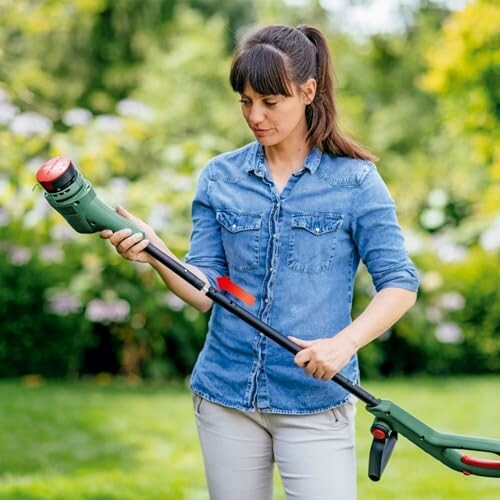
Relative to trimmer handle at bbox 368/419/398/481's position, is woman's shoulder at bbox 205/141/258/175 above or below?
above

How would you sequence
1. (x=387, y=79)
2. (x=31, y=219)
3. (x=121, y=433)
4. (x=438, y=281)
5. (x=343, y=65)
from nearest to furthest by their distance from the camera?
1. (x=121, y=433)
2. (x=31, y=219)
3. (x=438, y=281)
4. (x=343, y=65)
5. (x=387, y=79)

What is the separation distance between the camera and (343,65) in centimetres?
1338

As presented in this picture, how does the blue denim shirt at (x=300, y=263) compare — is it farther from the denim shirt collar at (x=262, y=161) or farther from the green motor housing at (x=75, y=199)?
the green motor housing at (x=75, y=199)

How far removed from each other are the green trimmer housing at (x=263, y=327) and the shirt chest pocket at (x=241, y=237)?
113 millimetres

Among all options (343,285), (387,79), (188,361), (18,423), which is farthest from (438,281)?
(387,79)

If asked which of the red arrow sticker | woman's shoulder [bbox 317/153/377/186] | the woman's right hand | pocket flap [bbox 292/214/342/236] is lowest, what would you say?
the red arrow sticker

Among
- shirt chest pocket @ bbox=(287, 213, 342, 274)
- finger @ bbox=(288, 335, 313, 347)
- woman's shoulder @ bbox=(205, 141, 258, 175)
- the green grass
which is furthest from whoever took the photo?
the green grass

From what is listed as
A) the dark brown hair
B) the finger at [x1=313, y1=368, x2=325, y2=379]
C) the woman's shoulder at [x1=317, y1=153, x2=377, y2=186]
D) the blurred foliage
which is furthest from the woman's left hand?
the blurred foliage

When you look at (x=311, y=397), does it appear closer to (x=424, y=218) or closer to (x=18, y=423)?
(x=18, y=423)

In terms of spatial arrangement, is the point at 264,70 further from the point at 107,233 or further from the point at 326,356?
the point at 326,356

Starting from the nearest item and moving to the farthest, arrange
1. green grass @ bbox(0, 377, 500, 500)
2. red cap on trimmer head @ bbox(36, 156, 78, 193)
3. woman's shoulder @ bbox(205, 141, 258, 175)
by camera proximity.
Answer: red cap on trimmer head @ bbox(36, 156, 78, 193) → woman's shoulder @ bbox(205, 141, 258, 175) → green grass @ bbox(0, 377, 500, 500)

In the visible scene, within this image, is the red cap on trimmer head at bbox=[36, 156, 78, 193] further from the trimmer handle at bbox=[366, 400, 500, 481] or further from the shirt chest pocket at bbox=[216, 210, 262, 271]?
the trimmer handle at bbox=[366, 400, 500, 481]

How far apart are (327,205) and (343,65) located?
11173 millimetres

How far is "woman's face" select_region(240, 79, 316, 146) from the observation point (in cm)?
241
